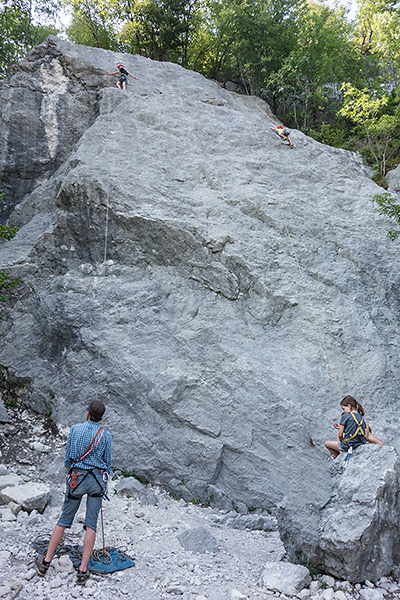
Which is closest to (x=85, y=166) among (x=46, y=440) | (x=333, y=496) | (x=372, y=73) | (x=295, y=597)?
(x=46, y=440)

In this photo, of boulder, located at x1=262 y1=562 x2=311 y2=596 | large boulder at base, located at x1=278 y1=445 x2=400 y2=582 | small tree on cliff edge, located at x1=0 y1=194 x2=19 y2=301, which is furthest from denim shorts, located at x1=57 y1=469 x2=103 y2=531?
small tree on cliff edge, located at x1=0 y1=194 x2=19 y2=301

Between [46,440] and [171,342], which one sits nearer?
[46,440]

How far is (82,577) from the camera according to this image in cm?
325

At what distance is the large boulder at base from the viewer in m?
3.45

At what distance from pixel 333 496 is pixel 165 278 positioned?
→ 185 inches

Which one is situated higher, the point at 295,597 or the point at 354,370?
the point at 354,370

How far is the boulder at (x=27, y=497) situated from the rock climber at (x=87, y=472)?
40.7 inches

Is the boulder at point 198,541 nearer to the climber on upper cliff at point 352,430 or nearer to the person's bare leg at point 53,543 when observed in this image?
the person's bare leg at point 53,543

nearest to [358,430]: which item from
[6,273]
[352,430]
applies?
[352,430]

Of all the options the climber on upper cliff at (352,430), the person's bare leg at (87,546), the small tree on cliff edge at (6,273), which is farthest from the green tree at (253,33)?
the person's bare leg at (87,546)

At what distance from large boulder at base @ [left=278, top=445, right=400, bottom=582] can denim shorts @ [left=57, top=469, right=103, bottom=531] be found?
1.81 m

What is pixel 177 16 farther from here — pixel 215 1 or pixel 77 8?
pixel 77 8

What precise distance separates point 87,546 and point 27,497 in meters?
1.37

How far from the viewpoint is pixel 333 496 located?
4.06 meters
